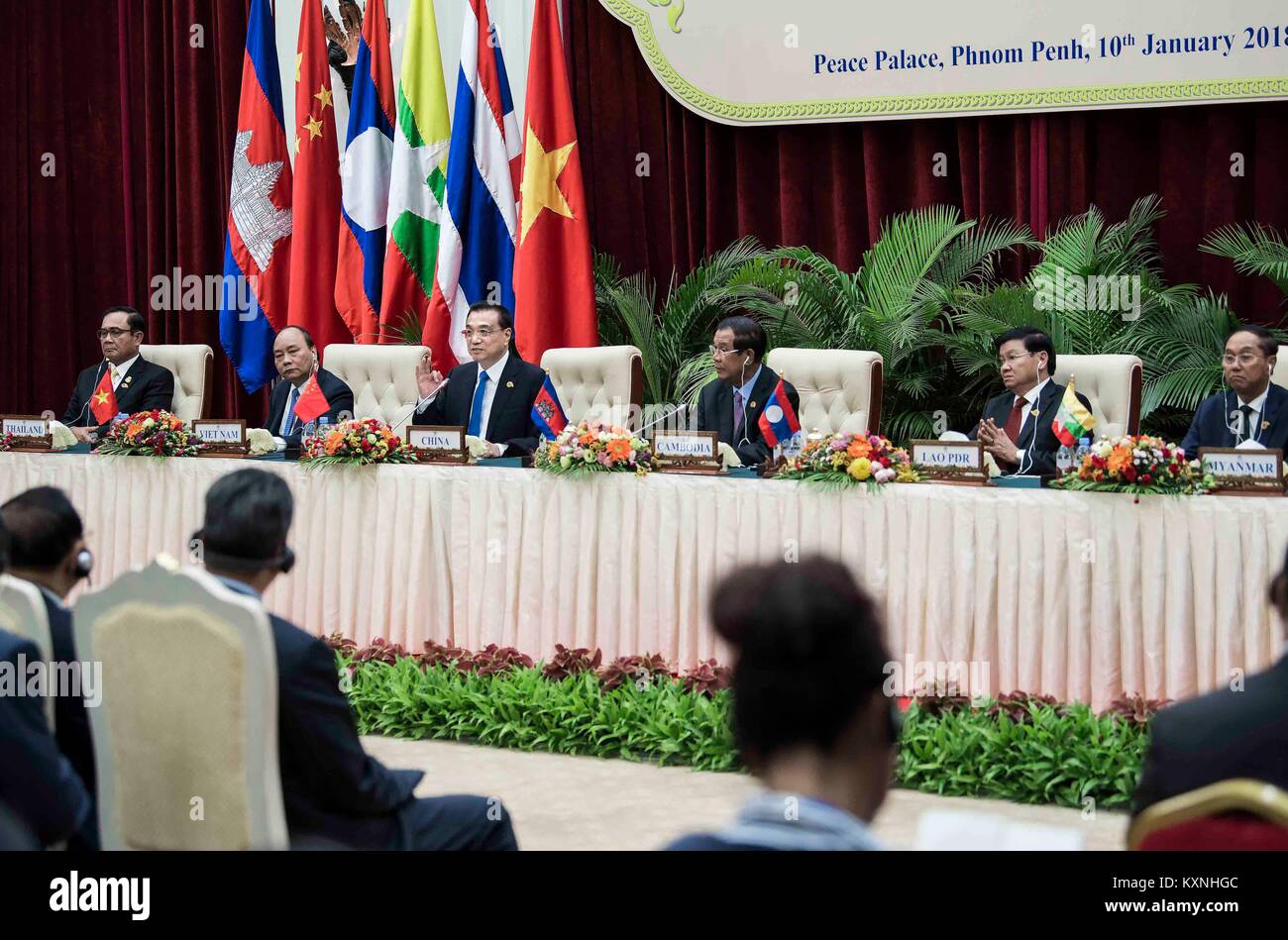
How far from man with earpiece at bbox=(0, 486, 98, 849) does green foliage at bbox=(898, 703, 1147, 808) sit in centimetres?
200

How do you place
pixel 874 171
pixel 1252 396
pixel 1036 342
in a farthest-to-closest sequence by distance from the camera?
pixel 874 171, pixel 1036 342, pixel 1252 396

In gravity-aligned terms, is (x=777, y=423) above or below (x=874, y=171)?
below

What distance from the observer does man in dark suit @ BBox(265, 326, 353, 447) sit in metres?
5.20

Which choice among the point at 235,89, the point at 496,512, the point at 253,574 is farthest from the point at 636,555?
the point at 235,89

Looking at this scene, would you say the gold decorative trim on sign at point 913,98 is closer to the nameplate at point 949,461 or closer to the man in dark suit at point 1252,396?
the man in dark suit at point 1252,396

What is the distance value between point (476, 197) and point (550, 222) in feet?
1.32

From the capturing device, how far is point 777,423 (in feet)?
14.6

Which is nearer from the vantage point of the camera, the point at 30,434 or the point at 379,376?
the point at 30,434

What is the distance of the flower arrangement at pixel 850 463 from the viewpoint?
365 cm

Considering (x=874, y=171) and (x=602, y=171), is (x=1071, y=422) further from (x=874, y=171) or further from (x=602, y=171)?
(x=602, y=171)

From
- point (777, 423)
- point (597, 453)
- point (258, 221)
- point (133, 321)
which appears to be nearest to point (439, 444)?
point (597, 453)

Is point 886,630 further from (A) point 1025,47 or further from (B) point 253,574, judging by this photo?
(A) point 1025,47

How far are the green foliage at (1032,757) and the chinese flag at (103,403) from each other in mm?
3470

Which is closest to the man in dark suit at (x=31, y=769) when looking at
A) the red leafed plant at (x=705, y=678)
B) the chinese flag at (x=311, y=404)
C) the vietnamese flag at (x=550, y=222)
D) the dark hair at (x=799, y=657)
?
the dark hair at (x=799, y=657)
